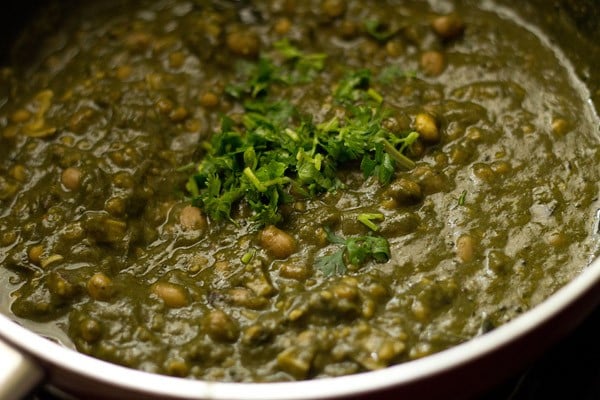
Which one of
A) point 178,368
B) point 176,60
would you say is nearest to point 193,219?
point 178,368

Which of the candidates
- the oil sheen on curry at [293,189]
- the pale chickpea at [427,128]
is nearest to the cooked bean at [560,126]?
the oil sheen on curry at [293,189]

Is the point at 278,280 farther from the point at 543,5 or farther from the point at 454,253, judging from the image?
the point at 543,5

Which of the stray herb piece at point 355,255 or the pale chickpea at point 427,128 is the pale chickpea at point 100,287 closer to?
the stray herb piece at point 355,255

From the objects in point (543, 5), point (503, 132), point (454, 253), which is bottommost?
point (454, 253)

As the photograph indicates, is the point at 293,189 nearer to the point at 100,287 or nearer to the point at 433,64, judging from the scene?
the point at 100,287

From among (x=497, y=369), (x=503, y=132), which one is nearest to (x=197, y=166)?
(x=503, y=132)

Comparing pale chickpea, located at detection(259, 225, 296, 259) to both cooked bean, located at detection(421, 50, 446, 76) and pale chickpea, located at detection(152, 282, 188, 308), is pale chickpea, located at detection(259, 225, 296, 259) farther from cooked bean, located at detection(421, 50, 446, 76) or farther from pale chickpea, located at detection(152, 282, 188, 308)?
cooked bean, located at detection(421, 50, 446, 76)
